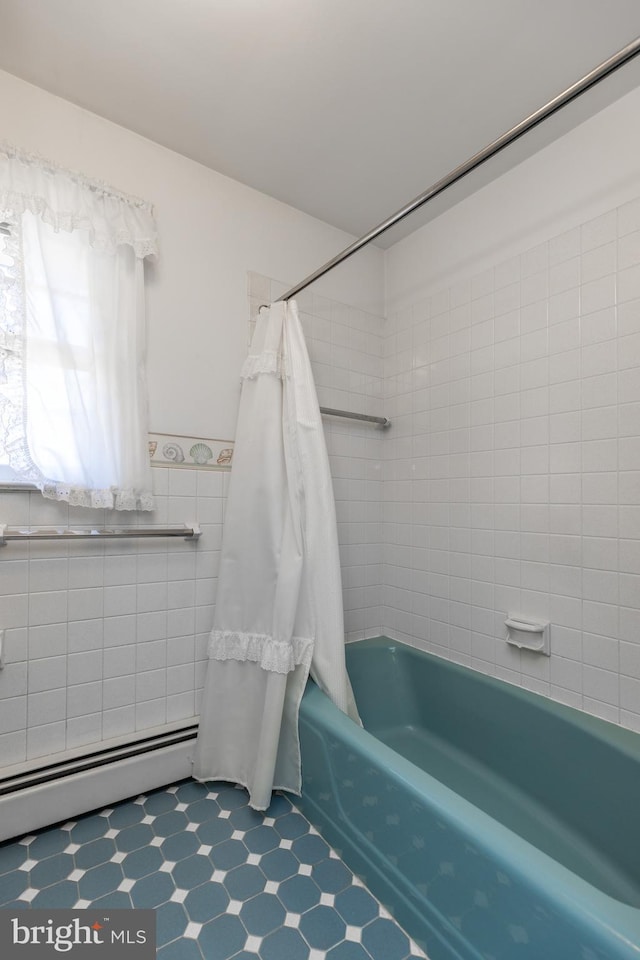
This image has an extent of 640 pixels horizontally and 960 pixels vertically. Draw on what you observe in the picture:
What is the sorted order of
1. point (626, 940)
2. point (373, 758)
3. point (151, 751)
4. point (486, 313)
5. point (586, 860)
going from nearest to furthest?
point (626, 940), point (373, 758), point (586, 860), point (151, 751), point (486, 313)

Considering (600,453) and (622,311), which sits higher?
(622,311)

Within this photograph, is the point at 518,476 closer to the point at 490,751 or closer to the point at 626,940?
the point at 490,751

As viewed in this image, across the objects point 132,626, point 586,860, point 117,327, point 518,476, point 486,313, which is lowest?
point 586,860

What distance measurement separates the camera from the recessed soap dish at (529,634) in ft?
5.08

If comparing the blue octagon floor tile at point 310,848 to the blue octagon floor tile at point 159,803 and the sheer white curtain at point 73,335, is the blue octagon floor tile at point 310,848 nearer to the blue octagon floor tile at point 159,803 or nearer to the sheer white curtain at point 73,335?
the blue octagon floor tile at point 159,803

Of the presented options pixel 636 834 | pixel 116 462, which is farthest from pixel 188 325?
pixel 636 834

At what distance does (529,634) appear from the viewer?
159 centimetres

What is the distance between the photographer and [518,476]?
167cm

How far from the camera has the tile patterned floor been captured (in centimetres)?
103

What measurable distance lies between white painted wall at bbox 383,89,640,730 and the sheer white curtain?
1.22 meters

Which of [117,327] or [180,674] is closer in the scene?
[117,327]

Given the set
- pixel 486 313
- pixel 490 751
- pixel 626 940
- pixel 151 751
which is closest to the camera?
pixel 626 940

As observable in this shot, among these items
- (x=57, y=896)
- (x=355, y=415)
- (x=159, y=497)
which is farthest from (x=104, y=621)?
(x=355, y=415)

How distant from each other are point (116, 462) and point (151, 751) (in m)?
0.99
